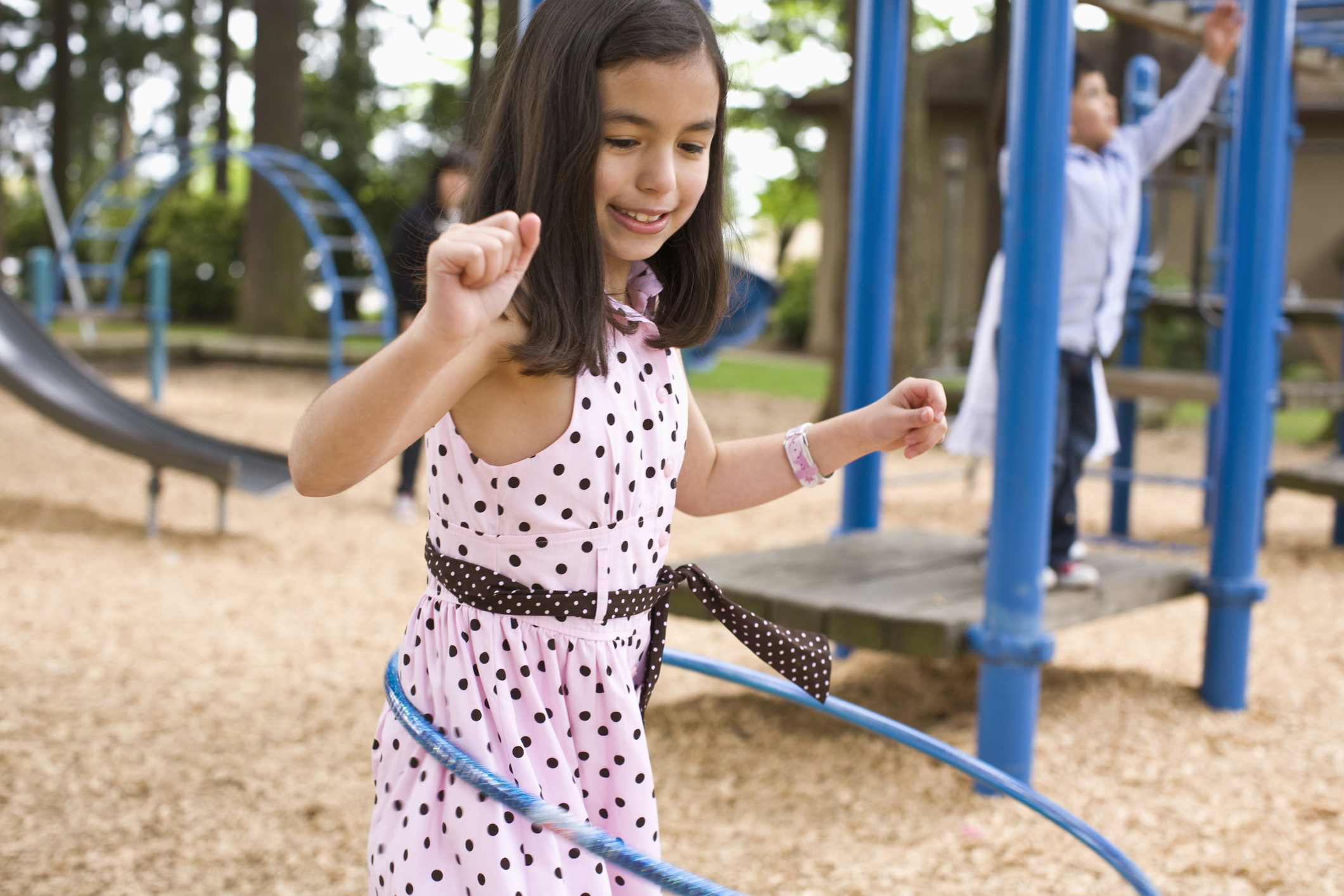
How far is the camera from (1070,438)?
4332 millimetres

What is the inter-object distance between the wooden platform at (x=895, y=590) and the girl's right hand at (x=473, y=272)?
2287mm

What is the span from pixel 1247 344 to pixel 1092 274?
536 millimetres

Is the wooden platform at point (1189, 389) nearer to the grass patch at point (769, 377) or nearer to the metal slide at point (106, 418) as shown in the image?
the metal slide at point (106, 418)

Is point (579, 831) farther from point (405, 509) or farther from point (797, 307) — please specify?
point (797, 307)

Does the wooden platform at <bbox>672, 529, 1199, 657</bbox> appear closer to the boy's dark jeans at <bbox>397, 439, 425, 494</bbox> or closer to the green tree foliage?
the boy's dark jeans at <bbox>397, 439, 425, 494</bbox>

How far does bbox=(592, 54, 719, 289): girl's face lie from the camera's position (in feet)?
5.36

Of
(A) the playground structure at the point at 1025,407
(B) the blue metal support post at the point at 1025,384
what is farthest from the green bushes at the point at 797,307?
(B) the blue metal support post at the point at 1025,384

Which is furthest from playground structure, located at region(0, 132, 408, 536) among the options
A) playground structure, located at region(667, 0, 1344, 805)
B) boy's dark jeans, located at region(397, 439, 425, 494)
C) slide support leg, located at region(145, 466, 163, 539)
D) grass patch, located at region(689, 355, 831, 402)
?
grass patch, located at region(689, 355, 831, 402)

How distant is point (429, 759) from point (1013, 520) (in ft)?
6.94

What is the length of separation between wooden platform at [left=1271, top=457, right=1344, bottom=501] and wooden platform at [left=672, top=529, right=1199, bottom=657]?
7.54ft

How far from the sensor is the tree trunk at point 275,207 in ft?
52.4

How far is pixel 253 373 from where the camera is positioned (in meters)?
15.0

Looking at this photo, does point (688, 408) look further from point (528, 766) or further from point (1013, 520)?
point (1013, 520)

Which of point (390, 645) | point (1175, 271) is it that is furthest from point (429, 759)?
point (1175, 271)
